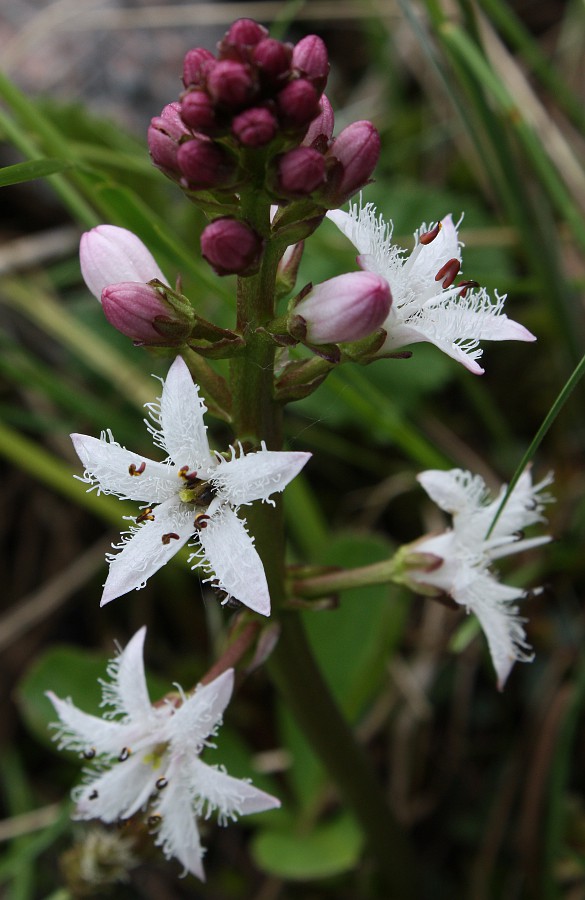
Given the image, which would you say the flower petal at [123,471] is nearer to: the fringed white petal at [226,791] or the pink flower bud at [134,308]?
the pink flower bud at [134,308]

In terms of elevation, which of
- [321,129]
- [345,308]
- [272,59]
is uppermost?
[272,59]

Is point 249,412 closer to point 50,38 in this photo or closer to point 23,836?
point 23,836

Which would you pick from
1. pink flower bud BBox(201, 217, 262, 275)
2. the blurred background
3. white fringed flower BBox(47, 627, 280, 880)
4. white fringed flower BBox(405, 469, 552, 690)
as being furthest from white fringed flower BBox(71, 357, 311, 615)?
the blurred background

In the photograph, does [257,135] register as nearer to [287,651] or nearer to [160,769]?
[287,651]

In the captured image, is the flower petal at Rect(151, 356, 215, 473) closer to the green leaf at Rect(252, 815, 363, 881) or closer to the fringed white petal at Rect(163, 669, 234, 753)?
the fringed white petal at Rect(163, 669, 234, 753)

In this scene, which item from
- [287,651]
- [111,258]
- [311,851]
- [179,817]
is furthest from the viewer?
[311,851]

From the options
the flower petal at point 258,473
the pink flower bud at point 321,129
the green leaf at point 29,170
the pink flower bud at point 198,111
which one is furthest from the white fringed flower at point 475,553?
the green leaf at point 29,170

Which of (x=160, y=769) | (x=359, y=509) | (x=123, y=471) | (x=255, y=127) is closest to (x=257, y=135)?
(x=255, y=127)
